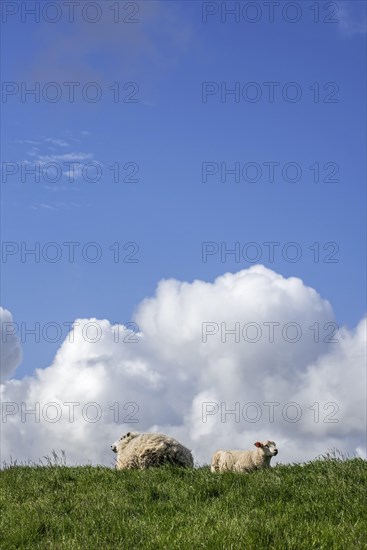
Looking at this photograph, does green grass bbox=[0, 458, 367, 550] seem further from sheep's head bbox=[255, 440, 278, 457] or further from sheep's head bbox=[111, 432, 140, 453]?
sheep's head bbox=[111, 432, 140, 453]

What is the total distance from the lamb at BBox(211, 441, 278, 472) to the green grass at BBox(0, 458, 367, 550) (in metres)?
0.81

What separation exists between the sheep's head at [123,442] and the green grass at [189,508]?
1986mm

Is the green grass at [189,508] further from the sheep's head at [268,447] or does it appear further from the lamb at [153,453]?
the lamb at [153,453]

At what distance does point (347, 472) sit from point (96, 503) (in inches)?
Answer: 198

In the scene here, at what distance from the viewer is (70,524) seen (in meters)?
13.2

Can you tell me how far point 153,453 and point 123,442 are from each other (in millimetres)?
1420

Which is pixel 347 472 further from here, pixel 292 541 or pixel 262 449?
pixel 292 541

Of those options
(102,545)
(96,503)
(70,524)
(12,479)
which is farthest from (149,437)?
(102,545)

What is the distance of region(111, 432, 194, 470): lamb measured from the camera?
18.3 m

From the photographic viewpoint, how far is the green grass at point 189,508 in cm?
1160

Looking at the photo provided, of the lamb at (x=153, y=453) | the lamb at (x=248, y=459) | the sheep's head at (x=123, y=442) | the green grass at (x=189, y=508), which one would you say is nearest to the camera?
the green grass at (x=189, y=508)

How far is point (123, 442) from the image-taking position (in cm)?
1956

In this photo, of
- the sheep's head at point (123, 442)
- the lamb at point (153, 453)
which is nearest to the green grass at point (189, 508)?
the lamb at point (153, 453)

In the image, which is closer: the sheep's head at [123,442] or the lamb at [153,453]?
the lamb at [153,453]
